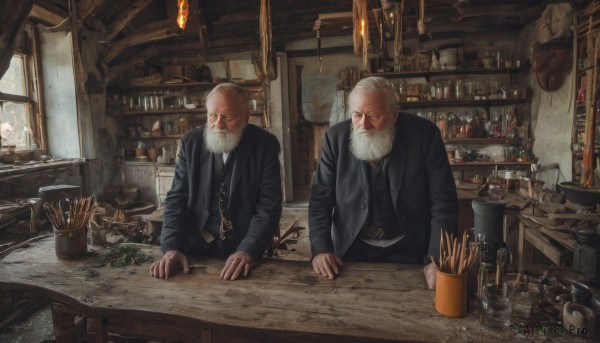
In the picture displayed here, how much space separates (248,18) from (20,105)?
3.96m

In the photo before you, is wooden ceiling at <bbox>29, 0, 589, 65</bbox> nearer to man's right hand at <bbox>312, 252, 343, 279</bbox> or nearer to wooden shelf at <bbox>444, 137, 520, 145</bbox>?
wooden shelf at <bbox>444, 137, 520, 145</bbox>

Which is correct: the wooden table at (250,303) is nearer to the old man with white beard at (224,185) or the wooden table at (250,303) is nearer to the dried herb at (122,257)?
the dried herb at (122,257)

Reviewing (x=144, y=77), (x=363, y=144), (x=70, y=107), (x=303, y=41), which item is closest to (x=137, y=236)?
(x=70, y=107)

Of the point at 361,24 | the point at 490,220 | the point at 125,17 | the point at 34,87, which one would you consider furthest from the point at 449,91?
the point at 34,87

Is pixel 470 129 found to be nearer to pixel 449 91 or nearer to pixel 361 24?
pixel 449 91

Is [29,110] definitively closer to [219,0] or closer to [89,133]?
[89,133]

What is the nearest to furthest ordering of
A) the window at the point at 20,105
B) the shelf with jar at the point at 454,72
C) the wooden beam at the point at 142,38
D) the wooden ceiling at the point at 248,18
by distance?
the window at the point at 20,105 → the wooden ceiling at the point at 248,18 → the wooden beam at the point at 142,38 → the shelf with jar at the point at 454,72

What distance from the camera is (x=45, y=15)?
17.5ft

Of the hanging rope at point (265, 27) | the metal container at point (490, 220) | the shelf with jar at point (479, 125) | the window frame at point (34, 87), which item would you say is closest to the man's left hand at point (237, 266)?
the metal container at point (490, 220)

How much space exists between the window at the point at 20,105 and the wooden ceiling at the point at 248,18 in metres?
0.94

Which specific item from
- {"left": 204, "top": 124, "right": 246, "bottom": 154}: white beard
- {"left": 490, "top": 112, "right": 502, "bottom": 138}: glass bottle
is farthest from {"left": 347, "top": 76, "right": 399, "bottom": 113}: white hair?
{"left": 490, "top": 112, "right": 502, "bottom": 138}: glass bottle

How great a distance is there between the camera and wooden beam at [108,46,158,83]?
705 cm

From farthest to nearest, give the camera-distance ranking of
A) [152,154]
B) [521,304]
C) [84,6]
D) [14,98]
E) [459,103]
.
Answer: [152,154] → [459,103] → [84,6] → [14,98] → [521,304]

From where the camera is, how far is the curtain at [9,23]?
372cm
